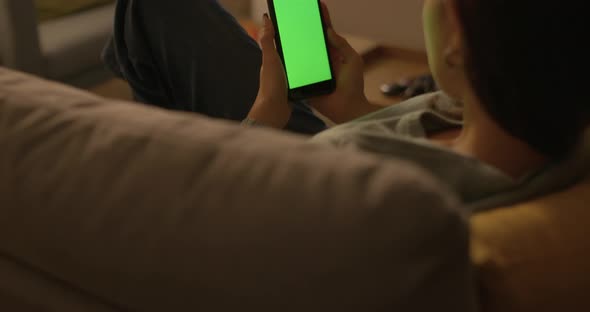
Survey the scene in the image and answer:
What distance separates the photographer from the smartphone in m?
1.19

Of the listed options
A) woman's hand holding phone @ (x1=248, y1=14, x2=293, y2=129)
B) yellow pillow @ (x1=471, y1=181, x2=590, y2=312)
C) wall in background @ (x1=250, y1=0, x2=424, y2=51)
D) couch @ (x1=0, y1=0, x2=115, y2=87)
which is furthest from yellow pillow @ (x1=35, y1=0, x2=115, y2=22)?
yellow pillow @ (x1=471, y1=181, x2=590, y2=312)

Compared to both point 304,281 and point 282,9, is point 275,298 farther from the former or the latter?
point 282,9

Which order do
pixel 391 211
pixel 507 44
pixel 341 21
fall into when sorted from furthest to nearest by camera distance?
1. pixel 341 21
2. pixel 507 44
3. pixel 391 211

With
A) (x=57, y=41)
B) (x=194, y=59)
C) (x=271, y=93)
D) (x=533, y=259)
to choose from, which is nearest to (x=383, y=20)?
(x=57, y=41)

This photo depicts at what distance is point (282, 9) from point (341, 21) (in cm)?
124

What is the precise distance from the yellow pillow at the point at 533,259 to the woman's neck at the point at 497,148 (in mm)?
101

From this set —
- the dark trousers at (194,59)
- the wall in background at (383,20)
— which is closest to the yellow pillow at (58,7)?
the wall in background at (383,20)

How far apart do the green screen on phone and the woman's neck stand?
1.65ft

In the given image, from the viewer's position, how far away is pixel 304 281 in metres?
0.49

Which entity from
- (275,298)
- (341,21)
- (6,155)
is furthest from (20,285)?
(341,21)

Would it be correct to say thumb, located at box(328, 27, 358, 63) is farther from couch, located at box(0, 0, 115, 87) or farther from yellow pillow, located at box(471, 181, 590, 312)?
couch, located at box(0, 0, 115, 87)

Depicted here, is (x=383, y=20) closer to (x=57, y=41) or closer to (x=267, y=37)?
(x=57, y=41)

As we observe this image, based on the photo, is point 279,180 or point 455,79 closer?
point 279,180

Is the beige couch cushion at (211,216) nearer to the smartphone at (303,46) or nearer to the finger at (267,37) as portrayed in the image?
the finger at (267,37)
